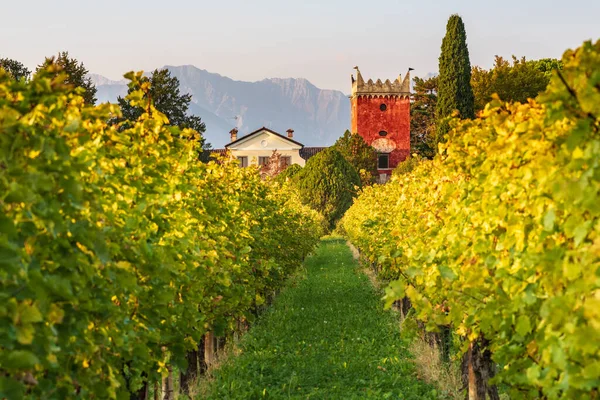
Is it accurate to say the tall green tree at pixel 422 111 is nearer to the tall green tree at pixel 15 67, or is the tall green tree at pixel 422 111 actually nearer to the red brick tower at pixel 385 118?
the red brick tower at pixel 385 118

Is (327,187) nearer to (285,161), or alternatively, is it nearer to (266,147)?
(285,161)

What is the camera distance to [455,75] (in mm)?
46219

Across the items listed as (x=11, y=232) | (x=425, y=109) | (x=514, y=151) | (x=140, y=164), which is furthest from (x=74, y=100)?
(x=425, y=109)

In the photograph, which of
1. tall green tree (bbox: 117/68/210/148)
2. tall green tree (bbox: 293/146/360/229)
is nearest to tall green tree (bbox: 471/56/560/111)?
tall green tree (bbox: 293/146/360/229)

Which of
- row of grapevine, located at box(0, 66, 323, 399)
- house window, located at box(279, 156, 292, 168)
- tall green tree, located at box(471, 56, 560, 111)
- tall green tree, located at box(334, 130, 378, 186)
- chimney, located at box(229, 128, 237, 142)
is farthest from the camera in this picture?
chimney, located at box(229, 128, 237, 142)

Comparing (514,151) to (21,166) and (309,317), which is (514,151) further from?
(309,317)

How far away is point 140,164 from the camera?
542 centimetres

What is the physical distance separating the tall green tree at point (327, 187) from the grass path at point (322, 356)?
2448 centimetres

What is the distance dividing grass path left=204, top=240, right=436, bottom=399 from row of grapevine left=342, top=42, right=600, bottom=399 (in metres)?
2.74

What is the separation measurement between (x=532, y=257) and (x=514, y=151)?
51.0 inches

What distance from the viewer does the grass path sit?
9.38 m

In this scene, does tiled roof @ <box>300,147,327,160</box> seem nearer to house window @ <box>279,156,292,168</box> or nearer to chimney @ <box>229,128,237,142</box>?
house window @ <box>279,156,292,168</box>

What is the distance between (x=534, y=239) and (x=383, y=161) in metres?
63.3

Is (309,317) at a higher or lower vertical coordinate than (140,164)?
lower
